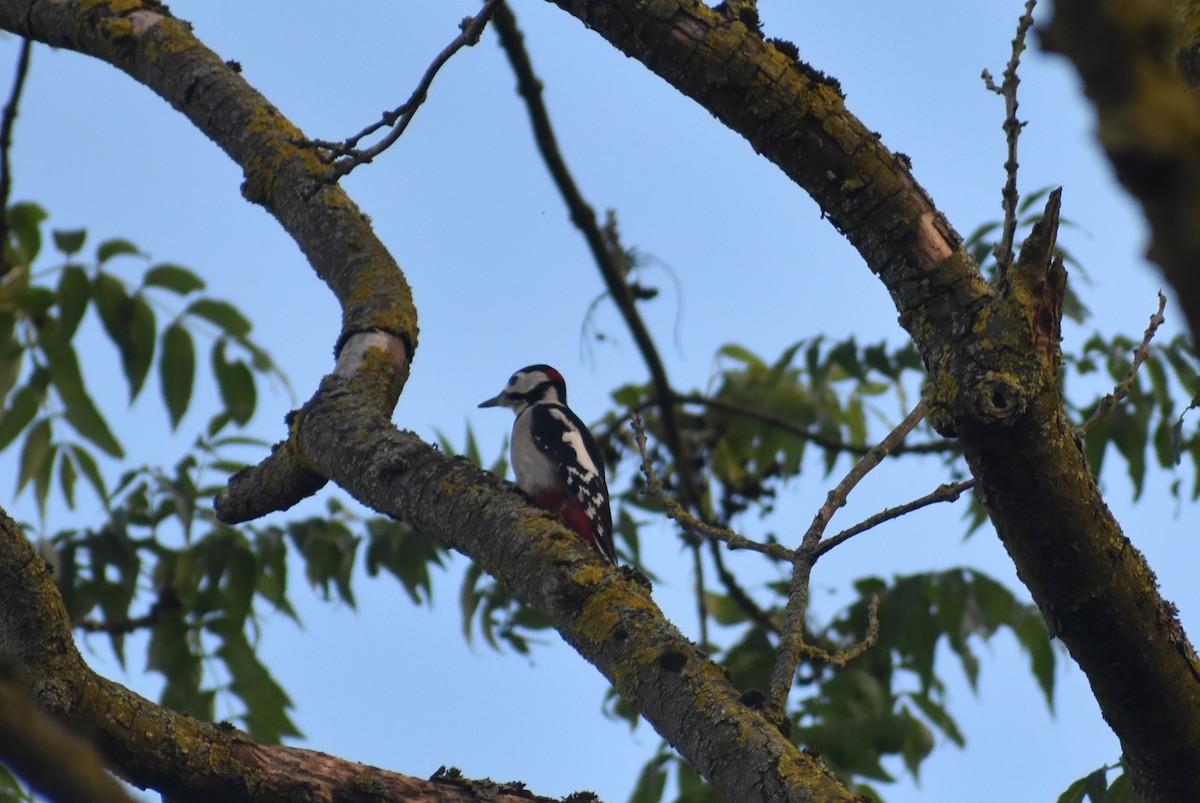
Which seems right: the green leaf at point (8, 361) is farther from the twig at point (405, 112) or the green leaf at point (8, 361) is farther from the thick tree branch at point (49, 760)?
the thick tree branch at point (49, 760)

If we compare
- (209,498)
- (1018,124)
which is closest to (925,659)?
(209,498)

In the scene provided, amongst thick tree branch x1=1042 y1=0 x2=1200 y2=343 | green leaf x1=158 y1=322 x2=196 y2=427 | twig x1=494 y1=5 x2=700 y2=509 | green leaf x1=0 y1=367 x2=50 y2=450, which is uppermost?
twig x1=494 y1=5 x2=700 y2=509

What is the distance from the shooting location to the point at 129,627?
4926 millimetres

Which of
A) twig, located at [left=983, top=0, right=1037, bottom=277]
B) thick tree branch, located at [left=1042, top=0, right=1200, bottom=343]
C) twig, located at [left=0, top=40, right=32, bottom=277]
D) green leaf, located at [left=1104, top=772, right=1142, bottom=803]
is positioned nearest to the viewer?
thick tree branch, located at [left=1042, top=0, right=1200, bottom=343]

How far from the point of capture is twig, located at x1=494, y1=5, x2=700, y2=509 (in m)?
5.53

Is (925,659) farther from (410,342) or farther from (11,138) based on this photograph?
(11,138)

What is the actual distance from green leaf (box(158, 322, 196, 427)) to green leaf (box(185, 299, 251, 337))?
0.13 metres

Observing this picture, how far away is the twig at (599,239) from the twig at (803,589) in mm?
3258

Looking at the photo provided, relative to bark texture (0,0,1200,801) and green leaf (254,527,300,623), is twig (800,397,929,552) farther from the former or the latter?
green leaf (254,527,300,623)

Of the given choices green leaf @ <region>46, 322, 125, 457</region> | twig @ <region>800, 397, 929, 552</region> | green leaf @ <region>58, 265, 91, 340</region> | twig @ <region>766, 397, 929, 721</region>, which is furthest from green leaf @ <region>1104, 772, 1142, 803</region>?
green leaf @ <region>58, 265, 91, 340</region>

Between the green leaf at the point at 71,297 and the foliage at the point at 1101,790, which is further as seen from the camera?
the green leaf at the point at 71,297

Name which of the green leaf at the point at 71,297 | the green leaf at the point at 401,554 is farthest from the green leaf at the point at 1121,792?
the green leaf at the point at 71,297

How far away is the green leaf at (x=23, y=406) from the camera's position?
474 cm

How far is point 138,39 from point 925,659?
154 inches
